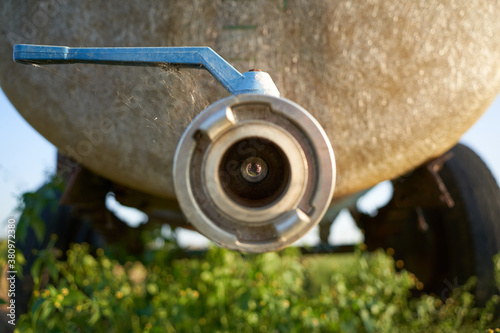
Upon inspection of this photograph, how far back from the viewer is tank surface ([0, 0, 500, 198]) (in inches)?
42.5

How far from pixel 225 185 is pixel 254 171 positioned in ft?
0.21

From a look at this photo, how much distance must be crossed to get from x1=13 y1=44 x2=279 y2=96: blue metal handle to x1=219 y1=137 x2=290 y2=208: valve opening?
99 mm

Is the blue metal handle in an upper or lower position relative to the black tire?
upper

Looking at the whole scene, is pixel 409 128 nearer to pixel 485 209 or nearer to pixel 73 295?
pixel 485 209

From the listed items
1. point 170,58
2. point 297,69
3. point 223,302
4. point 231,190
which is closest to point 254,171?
point 231,190

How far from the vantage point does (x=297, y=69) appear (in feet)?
3.62

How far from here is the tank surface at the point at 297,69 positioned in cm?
108

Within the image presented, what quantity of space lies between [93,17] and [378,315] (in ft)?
6.00

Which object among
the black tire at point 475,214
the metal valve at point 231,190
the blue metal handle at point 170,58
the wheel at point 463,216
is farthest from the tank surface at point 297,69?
the black tire at point 475,214

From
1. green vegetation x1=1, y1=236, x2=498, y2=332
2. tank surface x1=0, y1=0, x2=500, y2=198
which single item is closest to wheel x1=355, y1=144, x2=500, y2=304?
green vegetation x1=1, y1=236, x2=498, y2=332

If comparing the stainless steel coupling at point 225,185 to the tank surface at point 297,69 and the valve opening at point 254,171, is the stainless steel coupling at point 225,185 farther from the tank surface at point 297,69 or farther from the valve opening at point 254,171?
the tank surface at point 297,69

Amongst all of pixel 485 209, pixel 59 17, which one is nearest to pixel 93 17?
pixel 59 17

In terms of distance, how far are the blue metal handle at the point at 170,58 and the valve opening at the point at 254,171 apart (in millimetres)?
99

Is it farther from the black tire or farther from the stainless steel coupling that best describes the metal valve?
the black tire
